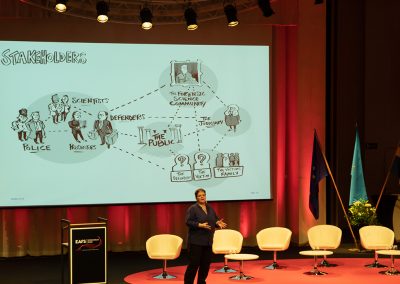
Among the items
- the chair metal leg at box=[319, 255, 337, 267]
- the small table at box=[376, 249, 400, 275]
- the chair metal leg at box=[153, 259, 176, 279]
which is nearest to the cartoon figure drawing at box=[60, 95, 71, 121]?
the chair metal leg at box=[153, 259, 176, 279]

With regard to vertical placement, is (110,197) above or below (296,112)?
below

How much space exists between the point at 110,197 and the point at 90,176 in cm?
50

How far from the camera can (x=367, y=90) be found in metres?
15.8

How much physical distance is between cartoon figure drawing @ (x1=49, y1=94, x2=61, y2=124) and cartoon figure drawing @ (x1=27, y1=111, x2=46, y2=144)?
225mm

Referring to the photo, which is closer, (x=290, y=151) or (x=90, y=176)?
(x=90, y=176)

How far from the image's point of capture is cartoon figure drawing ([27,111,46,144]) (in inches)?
491

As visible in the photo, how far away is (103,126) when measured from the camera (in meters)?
12.8

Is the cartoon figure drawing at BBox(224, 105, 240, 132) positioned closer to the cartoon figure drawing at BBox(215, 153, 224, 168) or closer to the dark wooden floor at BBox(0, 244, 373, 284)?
the cartoon figure drawing at BBox(215, 153, 224, 168)

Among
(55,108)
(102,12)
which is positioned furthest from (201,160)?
(102,12)

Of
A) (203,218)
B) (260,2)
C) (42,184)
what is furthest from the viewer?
(42,184)

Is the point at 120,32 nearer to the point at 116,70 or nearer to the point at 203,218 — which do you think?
the point at 116,70

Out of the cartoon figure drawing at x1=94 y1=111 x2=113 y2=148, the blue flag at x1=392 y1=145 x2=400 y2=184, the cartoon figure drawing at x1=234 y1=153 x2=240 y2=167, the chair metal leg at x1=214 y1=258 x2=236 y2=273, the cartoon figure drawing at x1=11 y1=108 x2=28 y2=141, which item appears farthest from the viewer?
the blue flag at x1=392 y1=145 x2=400 y2=184

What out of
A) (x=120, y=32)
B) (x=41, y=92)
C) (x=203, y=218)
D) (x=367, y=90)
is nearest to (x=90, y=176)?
(x=41, y=92)

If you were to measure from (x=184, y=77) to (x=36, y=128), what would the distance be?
2735mm
